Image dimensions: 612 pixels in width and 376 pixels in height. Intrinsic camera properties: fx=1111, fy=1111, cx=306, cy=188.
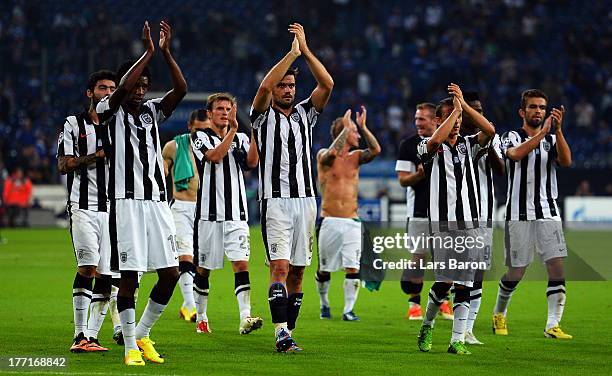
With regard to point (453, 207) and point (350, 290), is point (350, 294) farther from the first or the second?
point (453, 207)

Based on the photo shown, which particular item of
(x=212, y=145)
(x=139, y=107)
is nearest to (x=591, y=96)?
(x=212, y=145)

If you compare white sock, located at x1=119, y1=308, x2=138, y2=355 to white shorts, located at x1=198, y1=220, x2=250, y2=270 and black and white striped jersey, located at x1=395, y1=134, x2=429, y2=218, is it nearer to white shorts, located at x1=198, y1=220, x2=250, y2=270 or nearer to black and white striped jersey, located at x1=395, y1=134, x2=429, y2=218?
white shorts, located at x1=198, y1=220, x2=250, y2=270

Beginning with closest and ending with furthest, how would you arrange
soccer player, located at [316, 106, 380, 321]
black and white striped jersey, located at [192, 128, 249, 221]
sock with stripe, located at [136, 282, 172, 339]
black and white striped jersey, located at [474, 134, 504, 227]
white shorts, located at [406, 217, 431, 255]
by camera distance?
sock with stripe, located at [136, 282, 172, 339], black and white striped jersey, located at [474, 134, 504, 227], black and white striped jersey, located at [192, 128, 249, 221], white shorts, located at [406, 217, 431, 255], soccer player, located at [316, 106, 380, 321]

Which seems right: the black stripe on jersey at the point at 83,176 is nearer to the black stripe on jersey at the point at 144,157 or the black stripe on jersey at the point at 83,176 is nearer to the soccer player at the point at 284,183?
the black stripe on jersey at the point at 144,157

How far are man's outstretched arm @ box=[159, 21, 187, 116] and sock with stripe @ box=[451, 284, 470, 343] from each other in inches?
116

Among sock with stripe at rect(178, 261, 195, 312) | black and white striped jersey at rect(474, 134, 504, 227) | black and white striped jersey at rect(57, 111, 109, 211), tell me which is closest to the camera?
black and white striped jersey at rect(57, 111, 109, 211)

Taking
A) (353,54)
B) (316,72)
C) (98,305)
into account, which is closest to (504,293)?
(316,72)

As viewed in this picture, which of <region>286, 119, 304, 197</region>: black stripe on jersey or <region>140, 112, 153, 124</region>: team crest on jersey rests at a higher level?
<region>140, 112, 153, 124</region>: team crest on jersey

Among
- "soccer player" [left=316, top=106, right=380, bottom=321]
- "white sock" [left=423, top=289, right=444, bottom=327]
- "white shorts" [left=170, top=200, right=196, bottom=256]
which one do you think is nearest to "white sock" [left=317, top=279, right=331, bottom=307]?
"soccer player" [left=316, top=106, right=380, bottom=321]

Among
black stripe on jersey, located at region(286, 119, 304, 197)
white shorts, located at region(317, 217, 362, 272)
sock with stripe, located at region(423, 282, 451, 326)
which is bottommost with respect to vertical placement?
sock with stripe, located at region(423, 282, 451, 326)

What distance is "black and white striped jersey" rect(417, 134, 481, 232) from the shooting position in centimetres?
964

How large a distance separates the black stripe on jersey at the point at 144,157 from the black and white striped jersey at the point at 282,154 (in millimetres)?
1260

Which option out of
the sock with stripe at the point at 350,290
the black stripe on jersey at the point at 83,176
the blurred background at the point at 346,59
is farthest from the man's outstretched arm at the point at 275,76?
the blurred background at the point at 346,59

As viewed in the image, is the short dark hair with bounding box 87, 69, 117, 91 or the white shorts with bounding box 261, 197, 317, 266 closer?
the short dark hair with bounding box 87, 69, 117, 91
